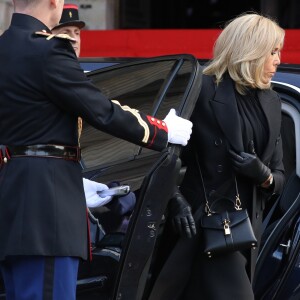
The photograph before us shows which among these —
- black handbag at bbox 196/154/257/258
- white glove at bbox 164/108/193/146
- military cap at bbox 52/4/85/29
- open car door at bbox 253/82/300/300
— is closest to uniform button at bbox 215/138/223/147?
black handbag at bbox 196/154/257/258

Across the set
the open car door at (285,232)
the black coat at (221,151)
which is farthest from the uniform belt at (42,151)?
the open car door at (285,232)

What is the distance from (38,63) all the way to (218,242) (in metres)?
0.92

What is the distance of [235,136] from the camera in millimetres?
3244

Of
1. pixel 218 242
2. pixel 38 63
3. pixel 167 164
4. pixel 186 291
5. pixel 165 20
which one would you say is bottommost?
pixel 165 20

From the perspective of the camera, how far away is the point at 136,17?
36.8ft

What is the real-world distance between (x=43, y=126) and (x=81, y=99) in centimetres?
14

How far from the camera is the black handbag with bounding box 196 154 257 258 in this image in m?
3.20

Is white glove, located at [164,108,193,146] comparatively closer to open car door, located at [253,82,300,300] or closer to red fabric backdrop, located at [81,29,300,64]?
open car door, located at [253,82,300,300]

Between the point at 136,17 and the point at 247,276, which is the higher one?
the point at 247,276

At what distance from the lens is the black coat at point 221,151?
10.7 ft

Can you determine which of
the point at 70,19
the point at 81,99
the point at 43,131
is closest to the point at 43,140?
the point at 43,131

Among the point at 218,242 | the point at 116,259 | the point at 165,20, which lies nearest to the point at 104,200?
the point at 116,259

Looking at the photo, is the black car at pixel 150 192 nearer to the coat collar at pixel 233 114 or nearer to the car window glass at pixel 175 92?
the car window glass at pixel 175 92

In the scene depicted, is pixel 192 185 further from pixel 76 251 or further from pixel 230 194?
pixel 76 251
